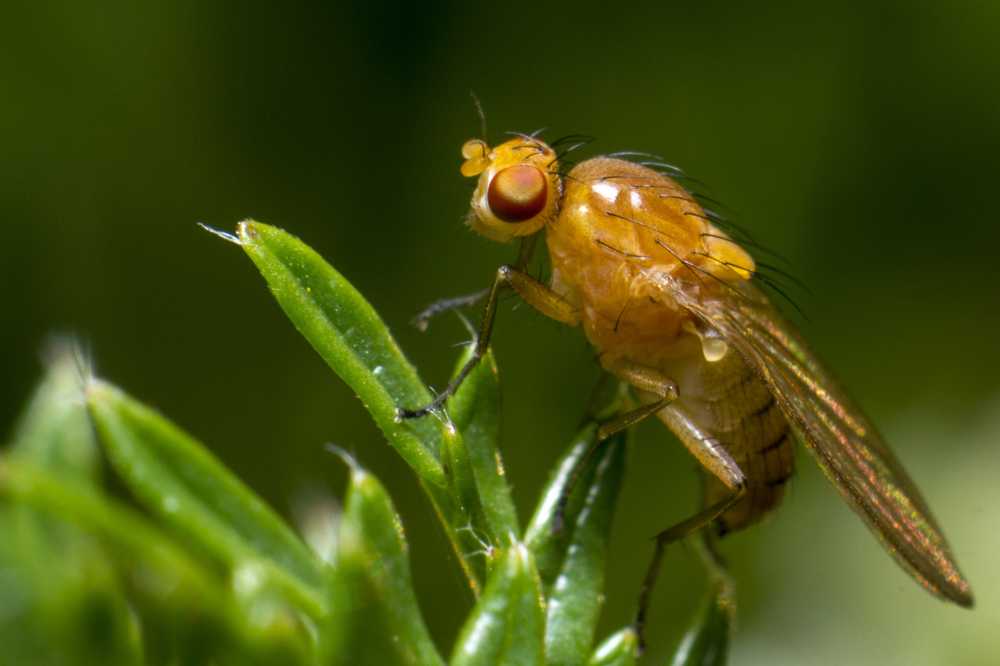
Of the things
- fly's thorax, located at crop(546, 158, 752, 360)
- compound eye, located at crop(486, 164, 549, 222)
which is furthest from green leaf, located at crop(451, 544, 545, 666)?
fly's thorax, located at crop(546, 158, 752, 360)

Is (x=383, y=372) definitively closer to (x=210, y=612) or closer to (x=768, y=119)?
(x=210, y=612)

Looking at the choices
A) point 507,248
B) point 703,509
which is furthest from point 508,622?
point 507,248

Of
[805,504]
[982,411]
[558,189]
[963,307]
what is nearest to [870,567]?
[805,504]

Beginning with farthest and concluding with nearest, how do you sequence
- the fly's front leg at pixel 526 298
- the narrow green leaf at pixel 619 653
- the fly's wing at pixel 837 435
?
the fly's front leg at pixel 526 298 → the fly's wing at pixel 837 435 → the narrow green leaf at pixel 619 653

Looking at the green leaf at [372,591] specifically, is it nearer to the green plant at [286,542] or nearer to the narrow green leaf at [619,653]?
the green plant at [286,542]

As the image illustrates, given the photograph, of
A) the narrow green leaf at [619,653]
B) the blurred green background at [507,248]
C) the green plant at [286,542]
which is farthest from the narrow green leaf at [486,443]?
the blurred green background at [507,248]

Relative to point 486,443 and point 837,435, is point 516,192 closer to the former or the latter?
point 837,435
